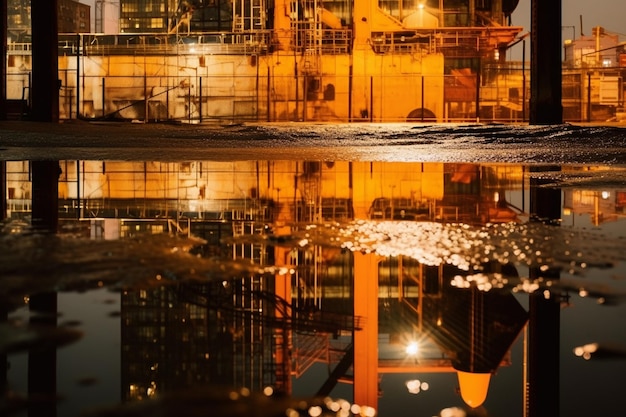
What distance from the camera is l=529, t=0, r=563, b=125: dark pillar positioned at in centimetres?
1355

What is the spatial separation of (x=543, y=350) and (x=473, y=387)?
356 millimetres

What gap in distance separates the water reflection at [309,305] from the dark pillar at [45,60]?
10503 millimetres

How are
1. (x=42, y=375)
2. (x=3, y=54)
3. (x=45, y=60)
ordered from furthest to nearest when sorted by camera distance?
1. (x=3, y=54)
2. (x=45, y=60)
3. (x=42, y=375)

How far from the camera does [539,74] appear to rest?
45.2 ft

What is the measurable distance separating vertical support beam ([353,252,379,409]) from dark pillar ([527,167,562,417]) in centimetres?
29

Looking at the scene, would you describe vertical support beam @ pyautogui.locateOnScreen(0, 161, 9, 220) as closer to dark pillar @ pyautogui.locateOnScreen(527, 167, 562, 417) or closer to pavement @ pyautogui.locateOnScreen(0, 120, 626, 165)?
pavement @ pyautogui.locateOnScreen(0, 120, 626, 165)

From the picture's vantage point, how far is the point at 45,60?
15047mm

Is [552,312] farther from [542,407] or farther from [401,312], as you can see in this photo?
[542,407]

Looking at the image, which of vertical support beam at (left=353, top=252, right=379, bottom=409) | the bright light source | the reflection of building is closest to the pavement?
the reflection of building

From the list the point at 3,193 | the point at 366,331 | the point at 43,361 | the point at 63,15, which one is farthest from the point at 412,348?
the point at 63,15

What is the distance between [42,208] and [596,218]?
2.82m

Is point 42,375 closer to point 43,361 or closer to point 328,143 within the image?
point 43,361

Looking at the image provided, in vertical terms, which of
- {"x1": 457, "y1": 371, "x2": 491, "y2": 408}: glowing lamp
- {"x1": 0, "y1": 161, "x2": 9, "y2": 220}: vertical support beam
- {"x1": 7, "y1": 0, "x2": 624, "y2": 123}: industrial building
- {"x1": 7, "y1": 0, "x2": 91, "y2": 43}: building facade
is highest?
{"x1": 7, "y1": 0, "x2": 91, "y2": 43}: building facade

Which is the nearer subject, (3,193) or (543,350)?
(543,350)
